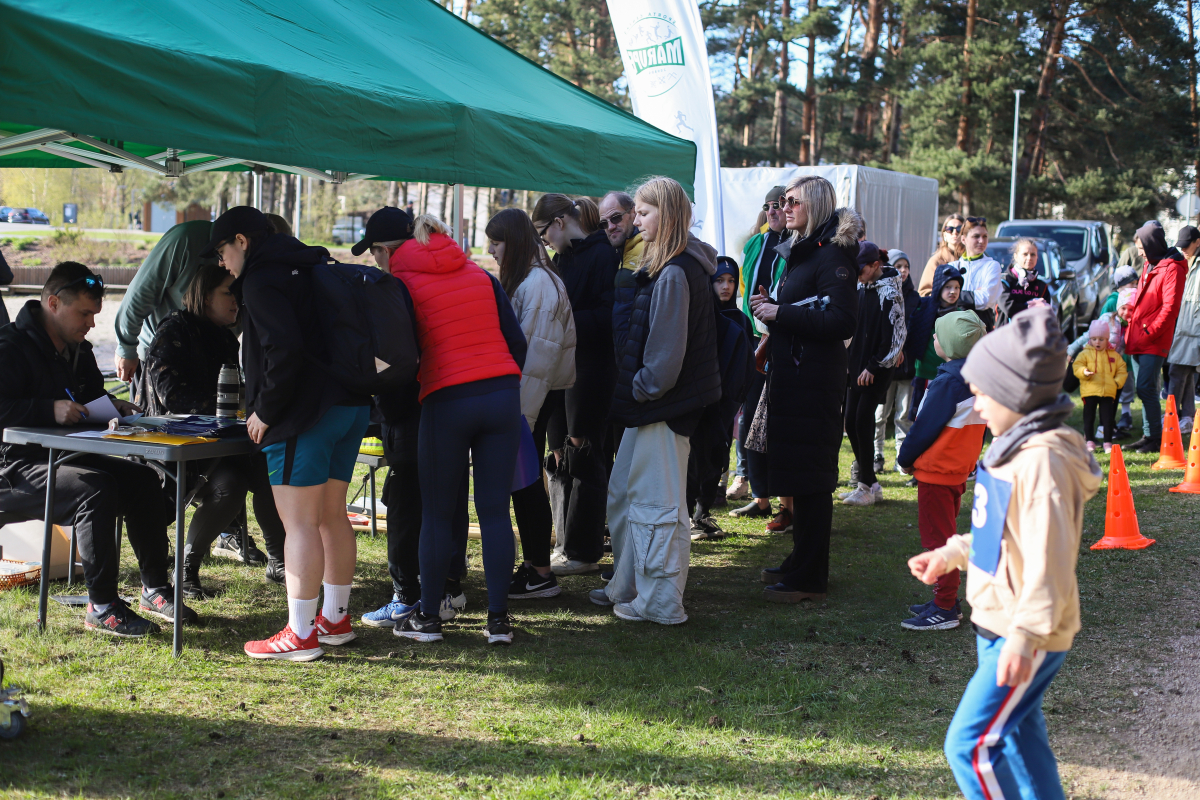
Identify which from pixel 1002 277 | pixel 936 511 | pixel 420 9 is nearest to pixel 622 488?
pixel 936 511

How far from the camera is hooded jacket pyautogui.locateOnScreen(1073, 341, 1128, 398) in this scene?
859 centimetres

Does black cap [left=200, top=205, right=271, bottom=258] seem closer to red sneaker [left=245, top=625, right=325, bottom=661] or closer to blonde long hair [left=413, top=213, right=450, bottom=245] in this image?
blonde long hair [left=413, top=213, right=450, bottom=245]

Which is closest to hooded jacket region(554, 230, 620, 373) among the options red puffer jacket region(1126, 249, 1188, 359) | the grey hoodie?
the grey hoodie

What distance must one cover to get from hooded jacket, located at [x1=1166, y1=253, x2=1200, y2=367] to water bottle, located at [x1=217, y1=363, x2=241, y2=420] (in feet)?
24.9

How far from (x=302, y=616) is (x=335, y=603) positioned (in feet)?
0.63

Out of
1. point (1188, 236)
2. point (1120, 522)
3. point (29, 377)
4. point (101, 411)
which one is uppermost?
point (1188, 236)

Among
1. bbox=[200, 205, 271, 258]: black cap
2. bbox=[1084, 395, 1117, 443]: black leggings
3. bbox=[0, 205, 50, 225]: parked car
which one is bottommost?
bbox=[1084, 395, 1117, 443]: black leggings

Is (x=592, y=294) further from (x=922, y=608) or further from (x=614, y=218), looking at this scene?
(x=922, y=608)

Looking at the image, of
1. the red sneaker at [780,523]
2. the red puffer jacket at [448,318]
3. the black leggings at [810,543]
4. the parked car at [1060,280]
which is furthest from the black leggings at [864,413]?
the parked car at [1060,280]

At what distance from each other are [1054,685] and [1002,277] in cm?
483

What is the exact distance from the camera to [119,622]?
13.5ft

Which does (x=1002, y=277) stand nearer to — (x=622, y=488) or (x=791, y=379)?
(x=791, y=379)

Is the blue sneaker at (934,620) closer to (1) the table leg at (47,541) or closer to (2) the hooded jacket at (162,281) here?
(1) the table leg at (47,541)

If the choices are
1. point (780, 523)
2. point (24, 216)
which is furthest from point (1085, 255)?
point (24, 216)
